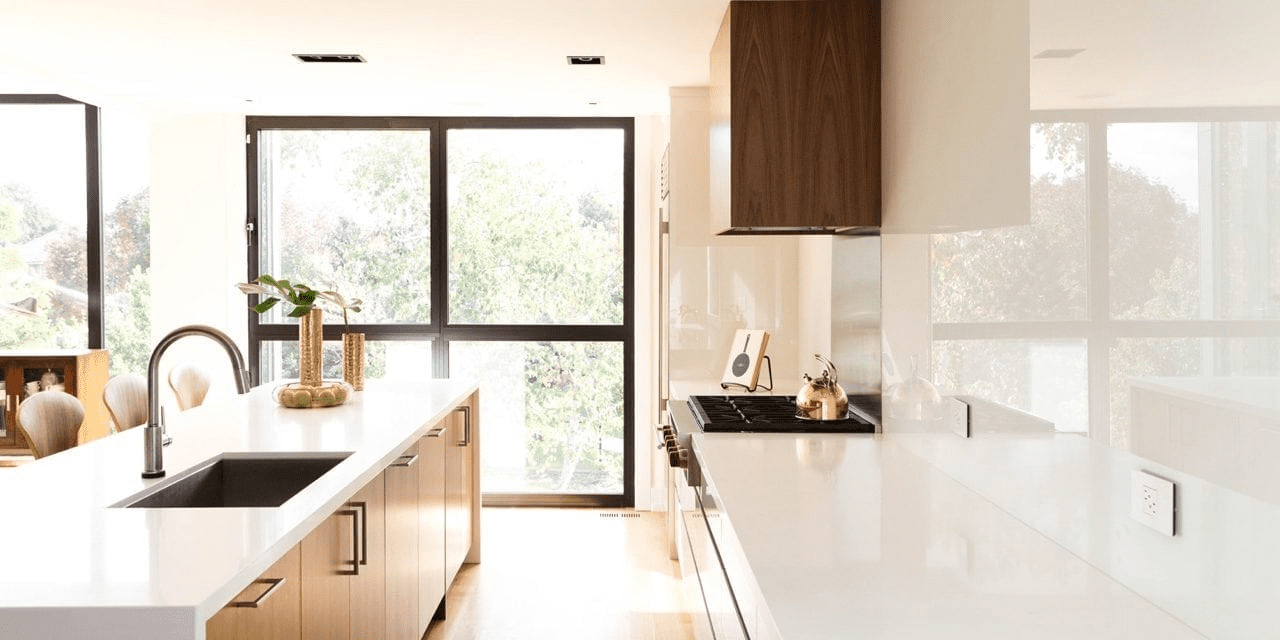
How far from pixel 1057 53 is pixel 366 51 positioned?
2916 millimetres

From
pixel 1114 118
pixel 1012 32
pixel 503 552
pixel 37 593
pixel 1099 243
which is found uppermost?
Result: pixel 1012 32

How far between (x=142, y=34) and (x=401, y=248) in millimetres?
2350

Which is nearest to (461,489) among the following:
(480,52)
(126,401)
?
(126,401)

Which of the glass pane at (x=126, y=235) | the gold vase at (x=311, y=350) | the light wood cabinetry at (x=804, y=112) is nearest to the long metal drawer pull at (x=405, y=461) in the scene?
the gold vase at (x=311, y=350)

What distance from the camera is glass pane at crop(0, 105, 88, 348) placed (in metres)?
6.12

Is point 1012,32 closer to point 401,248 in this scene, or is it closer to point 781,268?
point 781,268

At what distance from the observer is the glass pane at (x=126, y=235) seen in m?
6.10

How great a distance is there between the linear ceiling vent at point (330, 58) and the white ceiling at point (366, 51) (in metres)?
0.05

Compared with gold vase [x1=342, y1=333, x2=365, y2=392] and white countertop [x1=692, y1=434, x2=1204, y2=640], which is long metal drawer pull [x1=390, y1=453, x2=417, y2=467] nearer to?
white countertop [x1=692, y1=434, x2=1204, y2=640]

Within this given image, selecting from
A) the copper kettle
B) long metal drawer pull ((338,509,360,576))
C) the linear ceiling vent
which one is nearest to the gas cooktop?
the copper kettle

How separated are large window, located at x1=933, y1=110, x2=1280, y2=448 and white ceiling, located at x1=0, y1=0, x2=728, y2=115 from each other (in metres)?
1.66

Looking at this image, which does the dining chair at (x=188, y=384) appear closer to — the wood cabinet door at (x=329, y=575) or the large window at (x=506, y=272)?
the large window at (x=506, y=272)

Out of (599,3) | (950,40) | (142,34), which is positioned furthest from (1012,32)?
(142,34)

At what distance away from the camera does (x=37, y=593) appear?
151 centimetres
